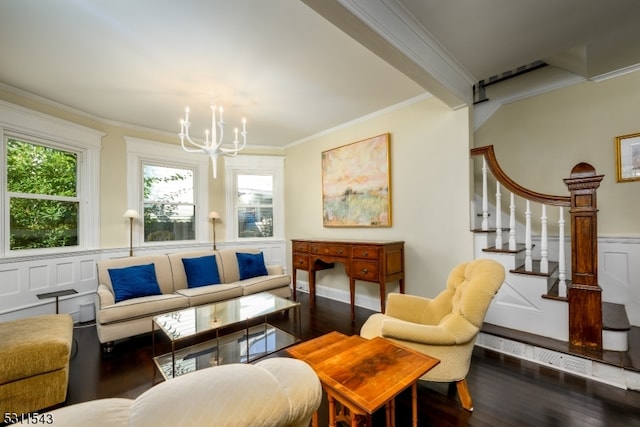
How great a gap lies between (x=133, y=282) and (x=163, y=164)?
6.85ft

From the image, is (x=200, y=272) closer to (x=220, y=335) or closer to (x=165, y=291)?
(x=165, y=291)

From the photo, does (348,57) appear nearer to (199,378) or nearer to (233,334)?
(199,378)

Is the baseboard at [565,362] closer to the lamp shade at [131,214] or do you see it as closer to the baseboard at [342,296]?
the baseboard at [342,296]

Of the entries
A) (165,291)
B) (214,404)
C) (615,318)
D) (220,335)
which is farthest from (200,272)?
(615,318)

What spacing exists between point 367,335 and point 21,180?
4052mm

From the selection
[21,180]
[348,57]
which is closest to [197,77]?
[348,57]

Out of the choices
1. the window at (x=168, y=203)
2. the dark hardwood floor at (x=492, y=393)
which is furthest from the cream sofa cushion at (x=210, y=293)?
the window at (x=168, y=203)

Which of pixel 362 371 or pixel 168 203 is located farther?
pixel 168 203

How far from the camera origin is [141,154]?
402 centimetres

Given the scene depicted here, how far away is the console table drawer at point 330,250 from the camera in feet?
10.9

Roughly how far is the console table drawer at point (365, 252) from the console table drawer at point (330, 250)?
12 cm

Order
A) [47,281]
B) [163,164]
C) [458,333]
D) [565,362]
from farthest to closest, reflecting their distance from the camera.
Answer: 1. [163,164]
2. [47,281]
3. [565,362]
4. [458,333]

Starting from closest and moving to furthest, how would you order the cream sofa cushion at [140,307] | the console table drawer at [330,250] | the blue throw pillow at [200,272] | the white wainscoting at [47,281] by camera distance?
1. the cream sofa cushion at [140,307]
2. the white wainscoting at [47,281]
3. the console table drawer at [330,250]
4. the blue throw pillow at [200,272]

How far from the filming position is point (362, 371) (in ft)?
4.32
